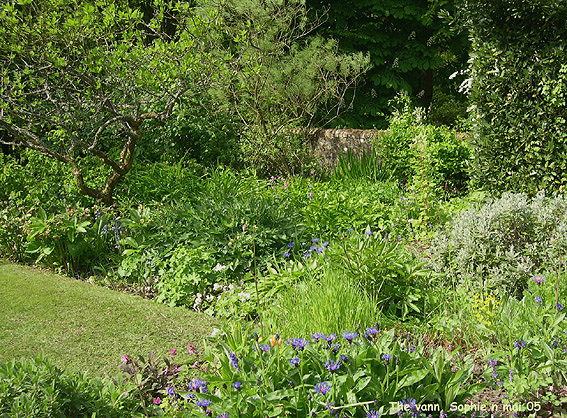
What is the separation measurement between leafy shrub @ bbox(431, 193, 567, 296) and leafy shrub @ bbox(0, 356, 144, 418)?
2546 mm

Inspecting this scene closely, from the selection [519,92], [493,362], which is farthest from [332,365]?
[519,92]

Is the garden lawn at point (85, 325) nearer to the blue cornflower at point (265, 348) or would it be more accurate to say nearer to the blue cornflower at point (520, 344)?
the blue cornflower at point (265, 348)

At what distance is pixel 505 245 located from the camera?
4359mm

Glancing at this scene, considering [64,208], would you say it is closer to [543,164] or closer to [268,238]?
[268,238]

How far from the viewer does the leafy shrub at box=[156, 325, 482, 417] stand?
2.31 meters

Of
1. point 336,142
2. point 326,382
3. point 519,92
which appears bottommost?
point 326,382

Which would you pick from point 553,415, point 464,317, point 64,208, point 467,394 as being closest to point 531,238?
point 464,317

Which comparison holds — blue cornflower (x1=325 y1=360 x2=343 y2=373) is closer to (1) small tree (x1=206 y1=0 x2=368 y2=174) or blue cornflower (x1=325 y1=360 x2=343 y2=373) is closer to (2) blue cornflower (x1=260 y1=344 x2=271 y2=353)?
(2) blue cornflower (x1=260 y1=344 x2=271 y2=353)

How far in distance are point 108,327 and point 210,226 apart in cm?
135

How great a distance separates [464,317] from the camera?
368 cm

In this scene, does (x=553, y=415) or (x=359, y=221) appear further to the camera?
(x=359, y=221)

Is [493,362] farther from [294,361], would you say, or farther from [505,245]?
[505,245]

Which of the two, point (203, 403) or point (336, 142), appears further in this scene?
point (336, 142)

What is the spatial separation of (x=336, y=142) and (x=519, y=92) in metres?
3.77
